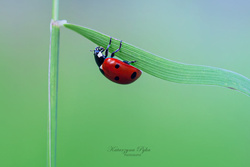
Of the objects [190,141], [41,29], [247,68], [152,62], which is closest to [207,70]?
[152,62]

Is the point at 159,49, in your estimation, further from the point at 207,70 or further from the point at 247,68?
the point at 207,70

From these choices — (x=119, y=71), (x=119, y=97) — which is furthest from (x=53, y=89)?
(x=119, y=97)

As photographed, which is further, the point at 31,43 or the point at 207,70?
the point at 31,43

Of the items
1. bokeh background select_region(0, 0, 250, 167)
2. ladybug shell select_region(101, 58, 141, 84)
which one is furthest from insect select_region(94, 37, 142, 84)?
bokeh background select_region(0, 0, 250, 167)

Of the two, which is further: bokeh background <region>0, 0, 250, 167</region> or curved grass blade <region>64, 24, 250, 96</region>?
bokeh background <region>0, 0, 250, 167</region>

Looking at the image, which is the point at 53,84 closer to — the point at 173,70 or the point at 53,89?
the point at 53,89

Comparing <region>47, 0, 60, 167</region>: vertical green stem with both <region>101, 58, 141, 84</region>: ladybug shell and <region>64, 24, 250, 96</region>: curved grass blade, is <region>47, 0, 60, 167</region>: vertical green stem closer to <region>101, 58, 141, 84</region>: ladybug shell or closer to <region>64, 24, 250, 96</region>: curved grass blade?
<region>64, 24, 250, 96</region>: curved grass blade

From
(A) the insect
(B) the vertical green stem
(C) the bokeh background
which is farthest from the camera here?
(C) the bokeh background
